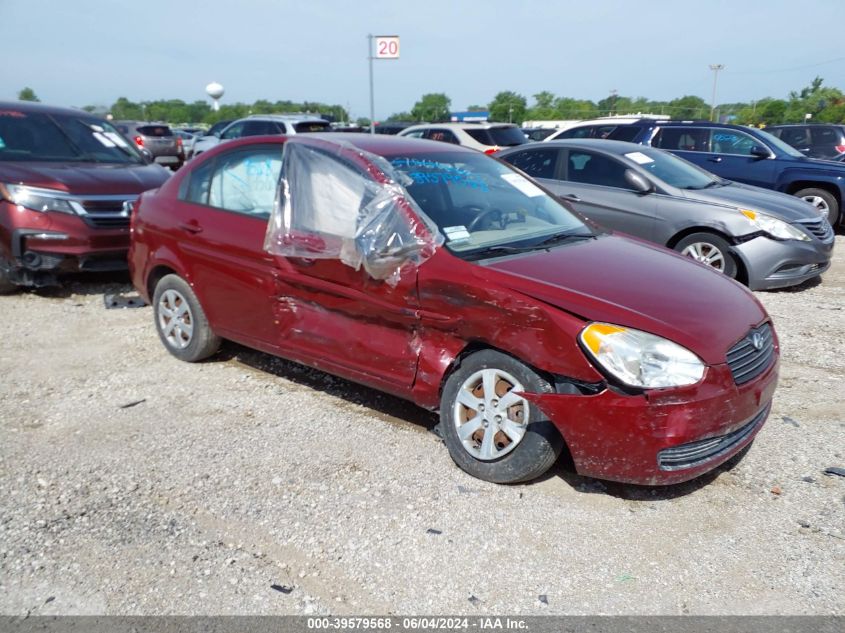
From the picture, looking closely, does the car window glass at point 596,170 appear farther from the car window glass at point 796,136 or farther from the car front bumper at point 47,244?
the car window glass at point 796,136

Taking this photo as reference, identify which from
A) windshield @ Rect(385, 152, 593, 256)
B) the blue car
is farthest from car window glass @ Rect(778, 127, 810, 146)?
windshield @ Rect(385, 152, 593, 256)

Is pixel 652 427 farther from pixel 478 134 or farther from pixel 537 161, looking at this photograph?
pixel 478 134

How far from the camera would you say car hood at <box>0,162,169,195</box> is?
7.05m

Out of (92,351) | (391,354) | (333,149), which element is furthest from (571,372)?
(92,351)

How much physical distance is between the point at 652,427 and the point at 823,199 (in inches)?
374

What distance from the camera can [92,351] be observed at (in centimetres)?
578

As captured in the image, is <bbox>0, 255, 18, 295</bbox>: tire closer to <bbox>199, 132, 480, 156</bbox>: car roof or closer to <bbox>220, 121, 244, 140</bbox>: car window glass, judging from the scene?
<bbox>199, 132, 480, 156</bbox>: car roof

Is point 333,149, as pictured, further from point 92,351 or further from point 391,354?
point 92,351

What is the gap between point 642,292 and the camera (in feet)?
11.8

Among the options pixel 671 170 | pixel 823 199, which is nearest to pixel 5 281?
pixel 671 170

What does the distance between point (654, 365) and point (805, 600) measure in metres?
1.07

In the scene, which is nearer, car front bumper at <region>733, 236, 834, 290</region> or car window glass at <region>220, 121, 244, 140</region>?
car front bumper at <region>733, 236, 834, 290</region>

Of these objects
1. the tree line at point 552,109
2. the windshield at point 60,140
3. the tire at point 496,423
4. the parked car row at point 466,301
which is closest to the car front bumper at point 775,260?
the parked car row at point 466,301

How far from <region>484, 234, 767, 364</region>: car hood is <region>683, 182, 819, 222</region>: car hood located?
3571 mm
